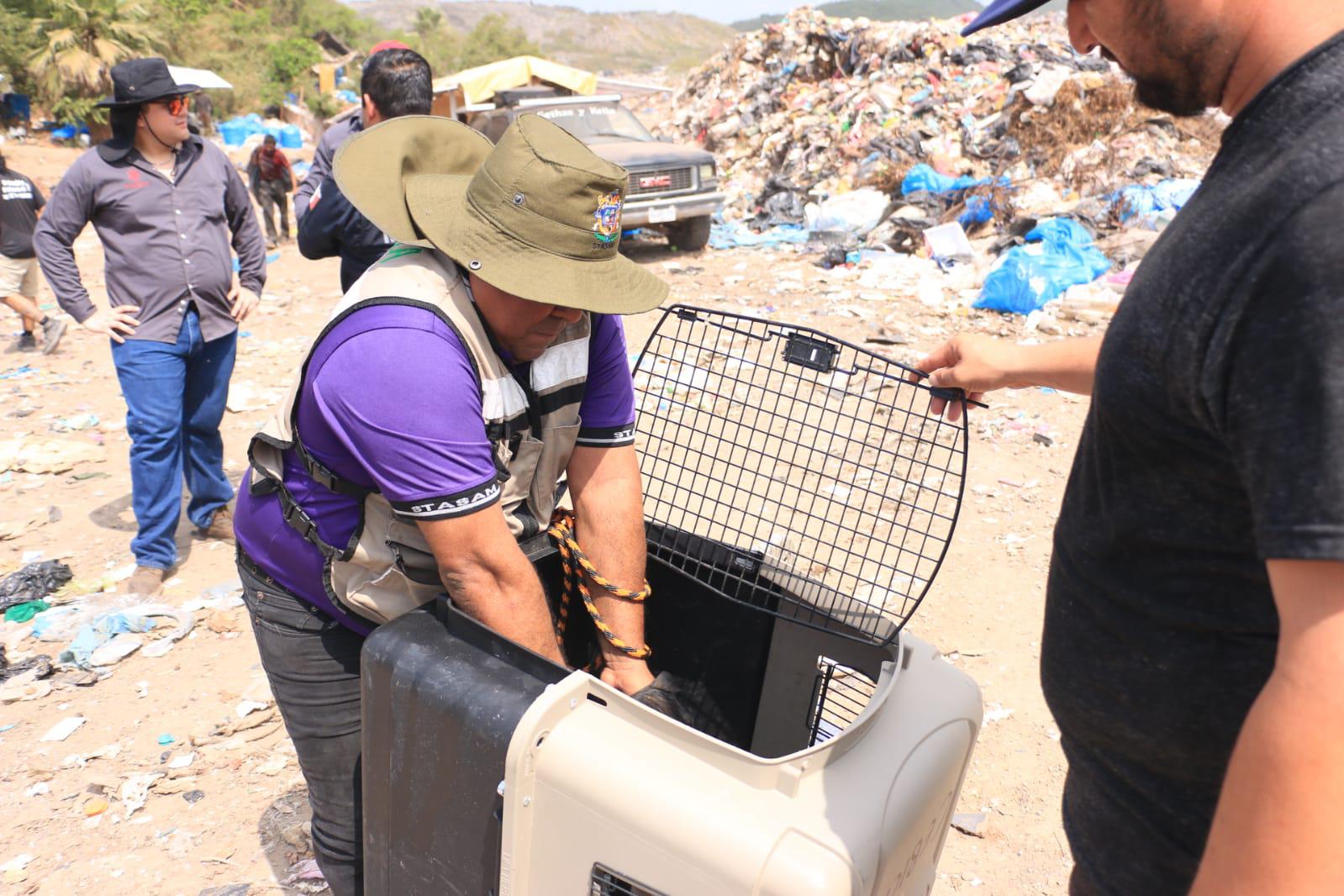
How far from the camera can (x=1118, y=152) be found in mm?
9289

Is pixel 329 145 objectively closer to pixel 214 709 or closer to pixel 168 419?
pixel 168 419

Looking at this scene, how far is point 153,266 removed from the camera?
361 centimetres

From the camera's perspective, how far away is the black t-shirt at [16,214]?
20.5 feet

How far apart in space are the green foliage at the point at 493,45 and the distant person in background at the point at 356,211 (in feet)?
155

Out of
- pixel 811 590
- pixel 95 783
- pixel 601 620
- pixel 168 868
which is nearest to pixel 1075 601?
pixel 811 590

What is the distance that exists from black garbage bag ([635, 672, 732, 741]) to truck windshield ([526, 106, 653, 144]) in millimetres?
8421

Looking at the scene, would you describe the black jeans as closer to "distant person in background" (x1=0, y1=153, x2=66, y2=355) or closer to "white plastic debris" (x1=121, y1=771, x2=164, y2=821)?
"white plastic debris" (x1=121, y1=771, x2=164, y2=821)

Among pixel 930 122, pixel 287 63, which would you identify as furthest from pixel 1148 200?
pixel 287 63

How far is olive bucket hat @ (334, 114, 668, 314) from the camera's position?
151cm

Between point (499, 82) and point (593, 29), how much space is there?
86.2 metres

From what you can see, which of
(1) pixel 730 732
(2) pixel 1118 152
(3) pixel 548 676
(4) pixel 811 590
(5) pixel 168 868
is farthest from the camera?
(2) pixel 1118 152

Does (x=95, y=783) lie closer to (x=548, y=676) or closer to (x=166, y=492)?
(x=166, y=492)

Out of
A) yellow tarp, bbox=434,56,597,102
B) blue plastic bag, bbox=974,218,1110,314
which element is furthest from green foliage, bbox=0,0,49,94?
blue plastic bag, bbox=974,218,1110,314

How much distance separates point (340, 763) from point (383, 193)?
1.06m
